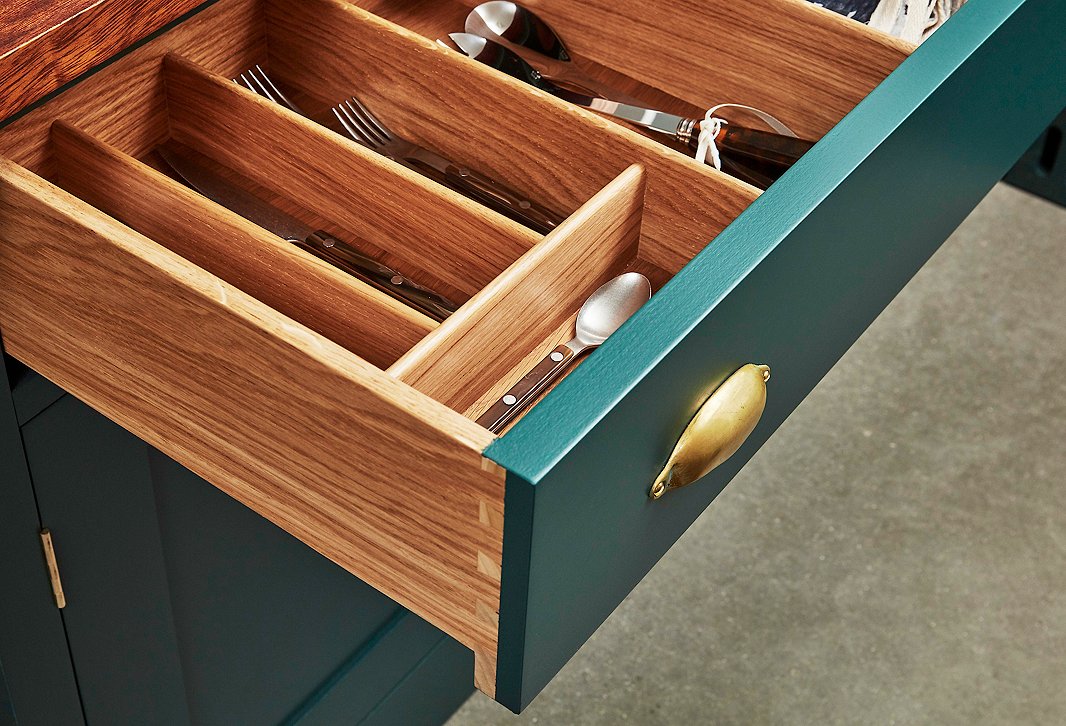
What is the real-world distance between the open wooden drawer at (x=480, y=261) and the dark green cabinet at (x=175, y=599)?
0.36 ft

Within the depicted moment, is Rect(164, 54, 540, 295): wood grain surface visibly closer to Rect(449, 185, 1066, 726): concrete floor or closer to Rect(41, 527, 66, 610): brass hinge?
Rect(41, 527, 66, 610): brass hinge

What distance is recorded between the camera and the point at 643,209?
0.74 m

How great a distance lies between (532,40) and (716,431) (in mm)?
413

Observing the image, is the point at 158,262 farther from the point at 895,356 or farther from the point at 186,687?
the point at 895,356

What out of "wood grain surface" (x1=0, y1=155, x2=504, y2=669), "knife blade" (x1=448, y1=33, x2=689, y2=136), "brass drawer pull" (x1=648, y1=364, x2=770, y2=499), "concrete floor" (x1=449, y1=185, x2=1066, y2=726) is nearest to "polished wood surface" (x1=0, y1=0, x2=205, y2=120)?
"wood grain surface" (x1=0, y1=155, x2=504, y2=669)

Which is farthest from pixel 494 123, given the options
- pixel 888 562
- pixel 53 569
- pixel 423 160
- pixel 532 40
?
pixel 888 562

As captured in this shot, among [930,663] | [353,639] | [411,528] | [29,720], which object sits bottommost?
[930,663]

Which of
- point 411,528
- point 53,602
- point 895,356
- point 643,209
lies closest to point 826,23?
point 643,209

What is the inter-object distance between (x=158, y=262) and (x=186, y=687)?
0.50 meters

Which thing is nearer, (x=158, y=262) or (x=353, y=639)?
(x=158, y=262)

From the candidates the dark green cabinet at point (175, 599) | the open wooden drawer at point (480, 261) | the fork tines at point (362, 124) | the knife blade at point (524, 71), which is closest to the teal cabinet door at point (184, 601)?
the dark green cabinet at point (175, 599)

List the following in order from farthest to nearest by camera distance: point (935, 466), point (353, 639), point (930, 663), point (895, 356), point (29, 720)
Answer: point (895, 356) → point (935, 466) → point (930, 663) → point (353, 639) → point (29, 720)

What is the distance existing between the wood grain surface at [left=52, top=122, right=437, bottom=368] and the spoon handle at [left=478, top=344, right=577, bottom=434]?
0.06 metres

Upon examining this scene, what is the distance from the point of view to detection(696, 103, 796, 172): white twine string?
800mm
